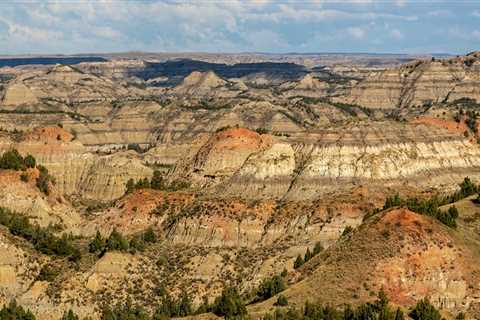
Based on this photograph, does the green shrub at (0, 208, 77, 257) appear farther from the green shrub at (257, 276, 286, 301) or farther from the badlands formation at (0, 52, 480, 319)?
the green shrub at (257, 276, 286, 301)

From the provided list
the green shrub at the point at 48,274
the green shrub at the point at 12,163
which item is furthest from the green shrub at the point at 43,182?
the green shrub at the point at 48,274

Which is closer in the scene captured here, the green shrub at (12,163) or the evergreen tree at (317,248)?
the evergreen tree at (317,248)

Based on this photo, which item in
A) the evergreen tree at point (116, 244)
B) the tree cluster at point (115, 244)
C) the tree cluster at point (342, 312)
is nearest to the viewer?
the tree cluster at point (342, 312)

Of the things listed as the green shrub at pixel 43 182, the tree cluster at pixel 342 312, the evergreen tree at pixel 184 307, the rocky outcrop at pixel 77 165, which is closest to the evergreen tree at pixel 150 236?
the evergreen tree at pixel 184 307

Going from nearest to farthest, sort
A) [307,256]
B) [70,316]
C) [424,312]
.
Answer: [424,312] < [70,316] < [307,256]

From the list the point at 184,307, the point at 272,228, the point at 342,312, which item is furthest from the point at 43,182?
the point at 342,312

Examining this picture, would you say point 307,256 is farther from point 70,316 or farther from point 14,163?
point 14,163

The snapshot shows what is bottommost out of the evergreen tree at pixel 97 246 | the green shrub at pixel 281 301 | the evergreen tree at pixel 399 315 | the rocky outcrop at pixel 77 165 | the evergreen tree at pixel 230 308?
the rocky outcrop at pixel 77 165

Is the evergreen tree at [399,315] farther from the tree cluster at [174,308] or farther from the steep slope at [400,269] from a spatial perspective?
the tree cluster at [174,308]

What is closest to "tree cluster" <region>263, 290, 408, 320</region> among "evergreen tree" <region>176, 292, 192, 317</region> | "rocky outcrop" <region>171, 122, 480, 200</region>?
"evergreen tree" <region>176, 292, 192, 317</region>

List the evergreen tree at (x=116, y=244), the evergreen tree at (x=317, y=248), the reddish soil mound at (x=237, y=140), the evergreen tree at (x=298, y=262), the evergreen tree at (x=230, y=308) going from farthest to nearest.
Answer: the reddish soil mound at (x=237, y=140)
the evergreen tree at (x=116, y=244)
the evergreen tree at (x=317, y=248)
the evergreen tree at (x=298, y=262)
the evergreen tree at (x=230, y=308)

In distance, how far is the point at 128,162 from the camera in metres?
187

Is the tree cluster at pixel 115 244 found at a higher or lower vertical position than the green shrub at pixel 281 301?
lower

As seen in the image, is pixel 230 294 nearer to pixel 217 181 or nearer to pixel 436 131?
pixel 217 181
